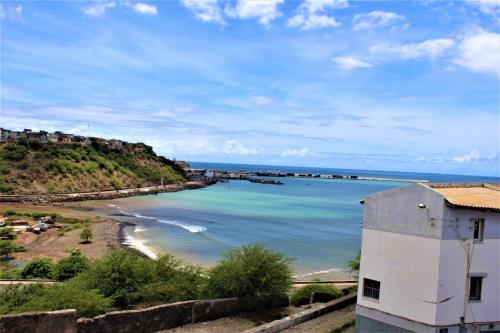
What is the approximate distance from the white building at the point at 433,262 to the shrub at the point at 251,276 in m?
5.20

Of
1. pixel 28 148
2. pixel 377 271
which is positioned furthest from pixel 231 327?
pixel 28 148

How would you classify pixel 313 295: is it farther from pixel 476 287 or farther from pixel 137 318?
pixel 137 318

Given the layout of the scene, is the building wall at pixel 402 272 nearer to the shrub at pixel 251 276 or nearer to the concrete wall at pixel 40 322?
the shrub at pixel 251 276

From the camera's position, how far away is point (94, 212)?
2389 inches

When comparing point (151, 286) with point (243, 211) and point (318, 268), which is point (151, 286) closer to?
point (318, 268)

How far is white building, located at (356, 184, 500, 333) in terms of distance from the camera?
1355 centimetres

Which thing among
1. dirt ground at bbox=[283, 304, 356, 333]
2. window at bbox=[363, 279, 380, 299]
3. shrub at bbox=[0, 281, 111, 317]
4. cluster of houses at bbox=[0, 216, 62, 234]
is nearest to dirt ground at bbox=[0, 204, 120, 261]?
cluster of houses at bbox=[0, 216, 62, 234]

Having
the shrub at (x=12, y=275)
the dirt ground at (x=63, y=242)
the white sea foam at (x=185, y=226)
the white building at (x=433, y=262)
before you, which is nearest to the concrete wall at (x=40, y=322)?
the white building at (x=433, y=262)

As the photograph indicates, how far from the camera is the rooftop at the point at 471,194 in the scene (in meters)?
13.7

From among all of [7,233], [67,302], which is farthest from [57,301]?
[7,233]

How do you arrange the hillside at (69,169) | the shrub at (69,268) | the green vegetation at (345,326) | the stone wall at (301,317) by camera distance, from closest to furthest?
the stone wall at (301,317), the green vegetation at (345,326), the shrub at (69,268), the hillside at (69,169)

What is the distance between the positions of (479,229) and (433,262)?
1951mm

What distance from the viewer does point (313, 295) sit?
21547mm

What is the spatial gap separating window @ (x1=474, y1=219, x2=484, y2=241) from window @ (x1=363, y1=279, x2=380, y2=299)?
11.0ft
